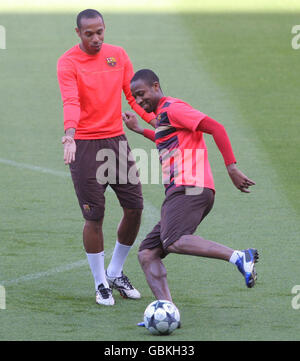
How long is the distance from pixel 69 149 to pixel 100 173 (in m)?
0.78

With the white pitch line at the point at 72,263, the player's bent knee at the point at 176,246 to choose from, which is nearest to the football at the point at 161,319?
the player's bent knee at the point at 176,246

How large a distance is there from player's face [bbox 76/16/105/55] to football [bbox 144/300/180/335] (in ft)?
7.72

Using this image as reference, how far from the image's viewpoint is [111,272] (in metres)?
9.01

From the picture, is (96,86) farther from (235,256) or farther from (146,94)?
(235,256)

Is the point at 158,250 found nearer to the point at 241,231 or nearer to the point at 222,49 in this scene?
the point at 241,231

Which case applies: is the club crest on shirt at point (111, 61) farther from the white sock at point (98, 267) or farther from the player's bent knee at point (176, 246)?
the player's bent knee at point (176, 246)

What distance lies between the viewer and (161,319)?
294 inches

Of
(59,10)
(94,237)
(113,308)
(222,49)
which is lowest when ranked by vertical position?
(113,308)

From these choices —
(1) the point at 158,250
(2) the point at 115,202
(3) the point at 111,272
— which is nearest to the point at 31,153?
(2) the point at 115,202

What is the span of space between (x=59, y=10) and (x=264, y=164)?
11747 mm

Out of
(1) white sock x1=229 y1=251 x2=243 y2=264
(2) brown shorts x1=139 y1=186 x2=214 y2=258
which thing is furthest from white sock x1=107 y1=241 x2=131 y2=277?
(1) white sock x1=229 y1=251 x2=243 y2=264

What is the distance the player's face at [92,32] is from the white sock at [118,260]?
1.80 m

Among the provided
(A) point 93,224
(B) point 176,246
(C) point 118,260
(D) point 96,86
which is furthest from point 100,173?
(B) point 176,246

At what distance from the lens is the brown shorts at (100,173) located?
8.65m
